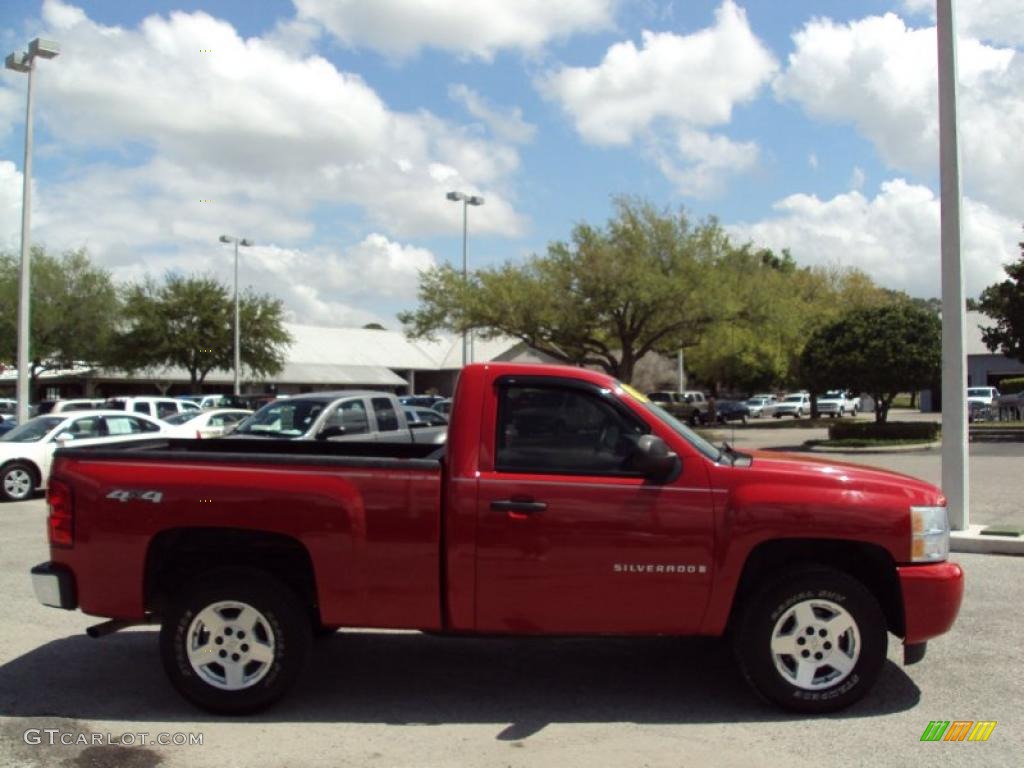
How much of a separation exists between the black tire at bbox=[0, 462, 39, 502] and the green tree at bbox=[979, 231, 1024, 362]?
97.6 feet

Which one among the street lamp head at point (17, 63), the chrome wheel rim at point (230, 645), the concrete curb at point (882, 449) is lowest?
the concrete curb at point (882, 449)

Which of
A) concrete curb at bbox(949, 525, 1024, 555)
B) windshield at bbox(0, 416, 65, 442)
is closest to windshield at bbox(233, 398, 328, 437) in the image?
windshield at bbox(0, 416, 65, 442)

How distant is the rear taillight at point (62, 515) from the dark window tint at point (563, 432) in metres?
2.42

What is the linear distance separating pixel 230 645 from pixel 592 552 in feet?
6.83

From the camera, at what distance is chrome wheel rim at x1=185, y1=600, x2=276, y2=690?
5188 millimetres

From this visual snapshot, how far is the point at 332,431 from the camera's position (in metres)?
13.4

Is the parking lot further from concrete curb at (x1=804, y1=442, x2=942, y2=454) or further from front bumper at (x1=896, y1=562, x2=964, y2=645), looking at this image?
concrete curb at (x1=804, y1=442, x2=942, y2=454)

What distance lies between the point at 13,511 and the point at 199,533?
10.9m

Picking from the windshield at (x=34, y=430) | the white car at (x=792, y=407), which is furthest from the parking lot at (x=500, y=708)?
the white car at (x=792, y=407)

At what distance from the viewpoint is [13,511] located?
14.4 meters

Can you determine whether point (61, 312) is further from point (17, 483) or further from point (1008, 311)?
point (1008, 311)

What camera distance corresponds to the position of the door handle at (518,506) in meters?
5.01

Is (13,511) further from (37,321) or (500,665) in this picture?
(37,321)

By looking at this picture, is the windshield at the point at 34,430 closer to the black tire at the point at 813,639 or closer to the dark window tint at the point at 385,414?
the dark window tint at the point at 385,414
